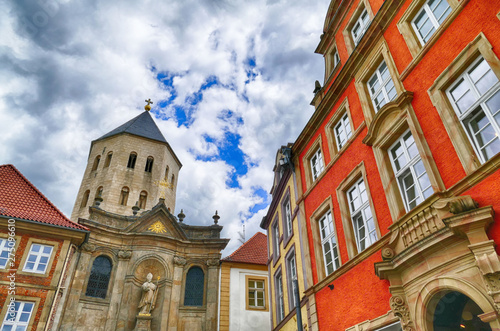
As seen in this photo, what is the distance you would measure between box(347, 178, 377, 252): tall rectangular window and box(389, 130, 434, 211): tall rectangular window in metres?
1.37

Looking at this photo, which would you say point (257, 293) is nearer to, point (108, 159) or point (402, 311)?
point (402, 311)

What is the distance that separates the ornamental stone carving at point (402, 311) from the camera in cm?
730

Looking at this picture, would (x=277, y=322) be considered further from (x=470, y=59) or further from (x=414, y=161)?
(x=470, y=59)

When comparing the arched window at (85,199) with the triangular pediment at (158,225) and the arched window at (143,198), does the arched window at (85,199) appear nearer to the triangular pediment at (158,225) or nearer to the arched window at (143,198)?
the arched window at (143,198)

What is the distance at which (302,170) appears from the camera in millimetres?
15250

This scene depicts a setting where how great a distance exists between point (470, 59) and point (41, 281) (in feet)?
63.0

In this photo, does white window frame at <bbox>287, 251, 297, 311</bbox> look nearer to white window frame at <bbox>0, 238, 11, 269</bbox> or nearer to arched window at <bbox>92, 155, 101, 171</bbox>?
white window frame at <bbox>0, 238, 11, 269</bbox>

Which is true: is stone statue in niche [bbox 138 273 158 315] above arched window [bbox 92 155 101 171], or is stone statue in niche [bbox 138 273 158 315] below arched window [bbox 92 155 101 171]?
below

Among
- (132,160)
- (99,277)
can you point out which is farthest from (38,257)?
(132,160)

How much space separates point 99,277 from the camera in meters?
23.1

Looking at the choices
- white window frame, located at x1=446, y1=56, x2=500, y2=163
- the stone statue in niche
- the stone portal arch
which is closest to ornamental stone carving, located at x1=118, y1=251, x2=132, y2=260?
the stone statue in niche

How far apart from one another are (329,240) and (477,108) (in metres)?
6.33

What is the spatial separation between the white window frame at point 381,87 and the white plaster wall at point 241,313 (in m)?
17.8

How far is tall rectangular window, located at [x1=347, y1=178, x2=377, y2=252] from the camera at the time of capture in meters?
9.78
